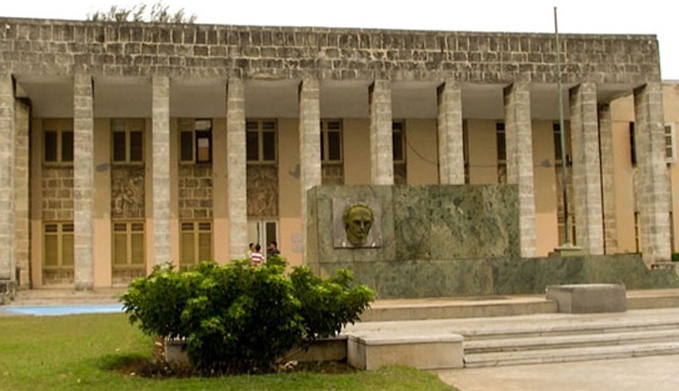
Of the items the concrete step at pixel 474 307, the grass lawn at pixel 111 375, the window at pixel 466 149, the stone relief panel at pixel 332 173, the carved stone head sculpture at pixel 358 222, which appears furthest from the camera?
the window at pixel 466 149

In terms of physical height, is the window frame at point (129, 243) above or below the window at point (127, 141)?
below

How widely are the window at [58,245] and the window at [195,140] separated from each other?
169 inches

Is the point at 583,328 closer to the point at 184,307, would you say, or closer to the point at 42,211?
the point at 184,307

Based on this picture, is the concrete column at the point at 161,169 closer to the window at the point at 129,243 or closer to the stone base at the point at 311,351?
the window at the point at 129,243

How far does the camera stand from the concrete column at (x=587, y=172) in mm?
27344

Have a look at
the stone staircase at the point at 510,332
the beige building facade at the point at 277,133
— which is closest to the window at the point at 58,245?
the beige building facade at the point at 277,133

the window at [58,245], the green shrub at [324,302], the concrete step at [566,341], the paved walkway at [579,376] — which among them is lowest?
the paved walkway at [579,376]

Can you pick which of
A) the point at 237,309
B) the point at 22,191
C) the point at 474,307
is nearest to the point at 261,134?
the point at 22,191

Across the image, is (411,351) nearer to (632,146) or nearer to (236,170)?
(236,170)

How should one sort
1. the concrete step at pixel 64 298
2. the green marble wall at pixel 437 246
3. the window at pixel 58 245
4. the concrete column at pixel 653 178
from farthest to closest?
the window at pixel 58 245
the concrete column at pixel 653 178
the concrete step at pixel 64 298
the green marble wall at pixel 437 246

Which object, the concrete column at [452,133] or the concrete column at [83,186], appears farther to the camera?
the concrete column at [452,133]

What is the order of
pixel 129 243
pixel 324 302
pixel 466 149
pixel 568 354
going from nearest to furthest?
1. pixel 324 302
2. pixel 568 354
3. pixel 129 243
4. pixel 466 149

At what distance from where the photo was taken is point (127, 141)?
29578 mm

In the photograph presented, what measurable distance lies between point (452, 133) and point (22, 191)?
1298 centimetres
